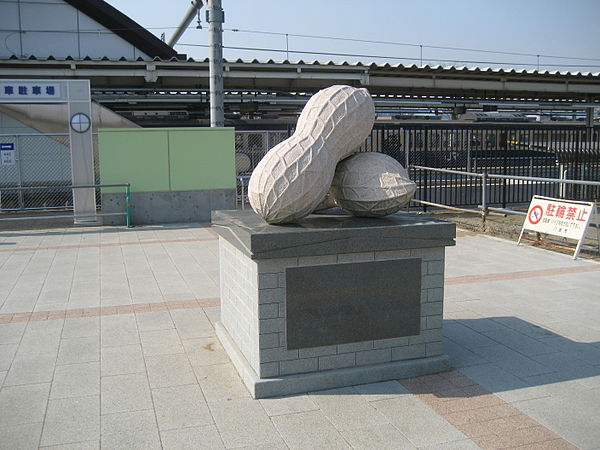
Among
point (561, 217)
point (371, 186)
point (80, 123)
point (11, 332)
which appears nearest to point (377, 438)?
point (371, 186)

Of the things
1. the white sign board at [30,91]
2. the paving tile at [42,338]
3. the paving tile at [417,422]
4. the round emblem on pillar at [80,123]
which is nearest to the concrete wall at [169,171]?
the round emblem on pillar at [80,123]

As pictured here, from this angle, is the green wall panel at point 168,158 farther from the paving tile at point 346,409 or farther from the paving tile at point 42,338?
the paving tile at point 346,409

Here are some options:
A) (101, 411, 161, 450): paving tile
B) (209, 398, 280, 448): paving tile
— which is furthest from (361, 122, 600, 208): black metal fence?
(101, 411, 161, 450): paving tile

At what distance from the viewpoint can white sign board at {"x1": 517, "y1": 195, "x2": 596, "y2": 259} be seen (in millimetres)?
9438

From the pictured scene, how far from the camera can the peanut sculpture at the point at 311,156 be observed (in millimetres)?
4492

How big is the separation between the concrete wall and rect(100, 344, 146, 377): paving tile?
8555 millimetres

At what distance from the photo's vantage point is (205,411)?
166 inches

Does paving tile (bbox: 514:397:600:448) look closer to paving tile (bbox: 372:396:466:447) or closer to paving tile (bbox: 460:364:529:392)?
paving tile (bbox: 460:364:529:392)

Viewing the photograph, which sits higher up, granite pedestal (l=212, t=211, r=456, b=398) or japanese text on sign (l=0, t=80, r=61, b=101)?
japanese text on sign (l=0, t=80, r=61, b=101)

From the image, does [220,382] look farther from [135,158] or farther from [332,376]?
[135,158]

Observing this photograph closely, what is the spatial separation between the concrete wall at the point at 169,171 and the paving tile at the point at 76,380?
8911 millimetres

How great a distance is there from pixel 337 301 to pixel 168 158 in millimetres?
9960

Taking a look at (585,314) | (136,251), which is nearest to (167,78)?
(136,251)

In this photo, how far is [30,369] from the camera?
199 inches
